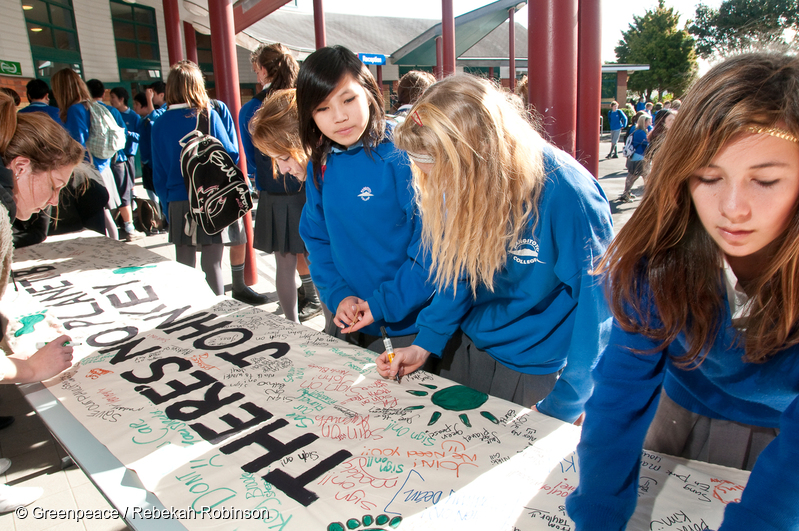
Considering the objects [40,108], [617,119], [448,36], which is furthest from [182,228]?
[617,119]

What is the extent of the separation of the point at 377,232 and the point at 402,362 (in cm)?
Answer: 51

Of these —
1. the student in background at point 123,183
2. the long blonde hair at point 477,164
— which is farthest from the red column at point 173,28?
the long blonde hair at point 477,164

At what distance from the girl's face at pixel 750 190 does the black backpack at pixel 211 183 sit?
278 cm

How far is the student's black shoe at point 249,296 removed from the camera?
4062mm

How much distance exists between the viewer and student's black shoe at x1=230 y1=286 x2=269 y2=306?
4.06 metres

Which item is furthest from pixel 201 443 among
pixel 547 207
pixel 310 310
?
pixel 310 310

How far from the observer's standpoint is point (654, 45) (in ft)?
109

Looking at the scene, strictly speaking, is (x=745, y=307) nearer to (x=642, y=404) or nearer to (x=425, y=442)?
(x=642, y=404)

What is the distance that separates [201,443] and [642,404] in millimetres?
1008

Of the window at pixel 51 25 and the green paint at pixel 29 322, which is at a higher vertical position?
the window at pixel 51 25

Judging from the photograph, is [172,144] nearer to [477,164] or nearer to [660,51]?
[477,164]

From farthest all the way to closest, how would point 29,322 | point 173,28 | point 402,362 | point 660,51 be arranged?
point 660,51 < point 173,28 < point 29,322 < point 402,362

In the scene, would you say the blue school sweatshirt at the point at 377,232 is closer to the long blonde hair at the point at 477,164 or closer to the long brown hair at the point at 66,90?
the long blonde hair at the point at 477,164

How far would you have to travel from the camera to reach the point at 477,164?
1.25 metres
